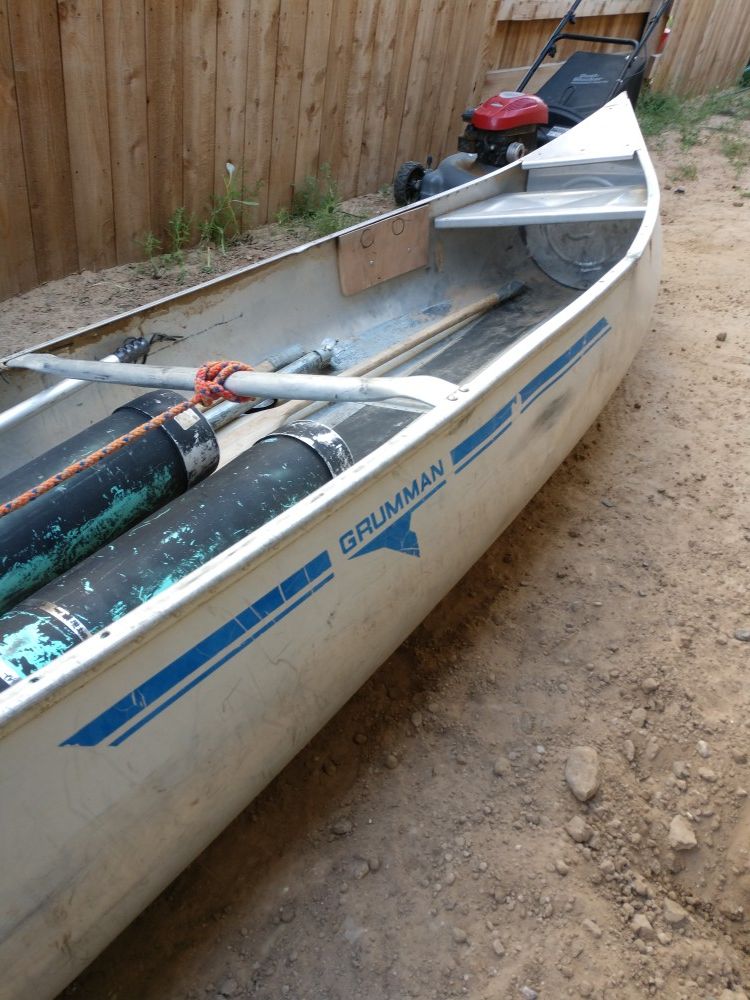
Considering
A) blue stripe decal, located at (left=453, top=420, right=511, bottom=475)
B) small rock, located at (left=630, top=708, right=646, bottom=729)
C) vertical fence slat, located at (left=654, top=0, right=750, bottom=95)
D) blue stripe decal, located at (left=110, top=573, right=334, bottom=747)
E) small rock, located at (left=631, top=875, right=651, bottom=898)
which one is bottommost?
small rock, located at (left=631, top=875, right=651, bottom=898)

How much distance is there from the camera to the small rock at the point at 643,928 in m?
1.69

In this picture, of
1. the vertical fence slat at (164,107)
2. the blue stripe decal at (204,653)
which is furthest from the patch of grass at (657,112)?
the blue stripe decal at (204,653)

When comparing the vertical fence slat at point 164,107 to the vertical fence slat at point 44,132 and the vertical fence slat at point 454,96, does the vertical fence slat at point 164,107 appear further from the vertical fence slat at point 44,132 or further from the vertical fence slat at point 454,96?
the vertical fence slat at point 454,96

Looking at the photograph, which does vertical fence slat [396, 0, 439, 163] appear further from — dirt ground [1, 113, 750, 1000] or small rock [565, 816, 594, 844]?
small rock [565, 816, 594, 844]

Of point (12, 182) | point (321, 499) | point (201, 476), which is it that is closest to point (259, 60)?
point (12, 182)

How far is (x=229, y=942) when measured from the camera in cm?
169

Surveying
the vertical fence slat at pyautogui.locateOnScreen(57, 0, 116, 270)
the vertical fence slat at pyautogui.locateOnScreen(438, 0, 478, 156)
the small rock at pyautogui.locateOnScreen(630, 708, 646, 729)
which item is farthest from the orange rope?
the vertical fence slat at pyautogui.locateOnScreen(438, 0, 478, 156)

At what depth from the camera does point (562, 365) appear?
7.89 feet

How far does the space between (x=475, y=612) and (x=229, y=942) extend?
121 cm

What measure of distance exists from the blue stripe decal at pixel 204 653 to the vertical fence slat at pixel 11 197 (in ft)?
9.64

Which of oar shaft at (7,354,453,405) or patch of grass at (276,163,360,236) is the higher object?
oar shaft at (7,354,453,405)

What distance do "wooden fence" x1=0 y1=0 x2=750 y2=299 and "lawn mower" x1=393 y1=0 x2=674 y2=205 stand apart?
0.58 m

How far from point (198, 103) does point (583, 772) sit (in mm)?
3886

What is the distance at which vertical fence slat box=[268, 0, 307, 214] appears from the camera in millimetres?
4332
